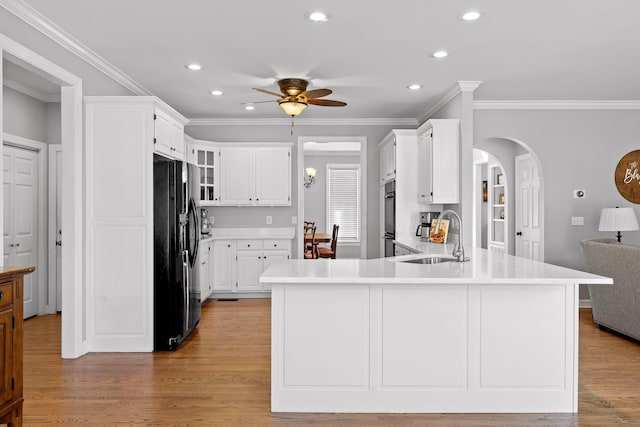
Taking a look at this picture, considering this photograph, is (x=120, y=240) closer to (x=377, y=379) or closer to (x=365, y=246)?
(x=377, y=379)

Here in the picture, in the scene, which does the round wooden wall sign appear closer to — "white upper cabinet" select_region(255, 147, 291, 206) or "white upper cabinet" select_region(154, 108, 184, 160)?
"white upper cabinet" select_region(255, 147, 291, 206)

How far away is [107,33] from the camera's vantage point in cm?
375

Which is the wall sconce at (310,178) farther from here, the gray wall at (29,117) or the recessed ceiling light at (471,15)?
the recessed ceiling light at (471,15)

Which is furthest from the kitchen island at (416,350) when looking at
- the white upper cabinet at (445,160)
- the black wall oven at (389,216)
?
the black wall oven at (389,216)

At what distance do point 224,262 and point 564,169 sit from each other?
4.48 metres

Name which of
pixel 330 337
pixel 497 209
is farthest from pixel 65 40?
pixel 497 209

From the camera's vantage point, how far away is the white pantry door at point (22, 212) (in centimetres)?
526

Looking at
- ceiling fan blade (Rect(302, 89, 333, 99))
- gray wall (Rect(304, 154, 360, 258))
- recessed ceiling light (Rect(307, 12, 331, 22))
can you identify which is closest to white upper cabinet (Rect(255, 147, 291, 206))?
ceiling fan blade (Rect(302, 89, 333, 99))

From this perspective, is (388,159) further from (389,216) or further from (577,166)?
(577,166)

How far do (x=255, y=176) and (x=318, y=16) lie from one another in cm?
394

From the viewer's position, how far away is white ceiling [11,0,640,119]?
10.8 feet

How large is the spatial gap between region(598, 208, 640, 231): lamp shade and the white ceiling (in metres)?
1.32

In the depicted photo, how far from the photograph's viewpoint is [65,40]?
3816 mm

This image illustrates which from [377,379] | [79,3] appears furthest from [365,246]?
[79,3]
